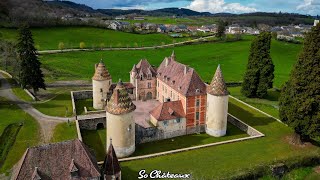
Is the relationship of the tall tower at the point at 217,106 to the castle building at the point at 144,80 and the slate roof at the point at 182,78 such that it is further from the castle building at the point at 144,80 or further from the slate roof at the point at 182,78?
the castle building at the point at 144,80

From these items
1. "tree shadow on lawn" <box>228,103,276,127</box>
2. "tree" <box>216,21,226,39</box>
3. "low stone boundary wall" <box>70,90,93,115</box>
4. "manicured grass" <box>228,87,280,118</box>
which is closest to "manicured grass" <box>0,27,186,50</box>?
"tree" <box>216,21,226,39</box>

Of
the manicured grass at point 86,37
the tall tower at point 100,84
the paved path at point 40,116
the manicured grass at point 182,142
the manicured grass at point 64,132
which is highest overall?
the manicured grass at point 86,37

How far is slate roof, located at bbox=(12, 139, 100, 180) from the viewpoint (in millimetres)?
26078

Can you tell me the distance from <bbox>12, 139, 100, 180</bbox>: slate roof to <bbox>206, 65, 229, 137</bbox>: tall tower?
19497 millimetres

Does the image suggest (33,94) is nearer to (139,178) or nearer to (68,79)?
(68,79)

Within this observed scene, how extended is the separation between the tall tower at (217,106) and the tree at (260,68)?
1826 centimetres

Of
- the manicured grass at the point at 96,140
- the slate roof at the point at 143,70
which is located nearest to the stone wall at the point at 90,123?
the manicured grass at the point at 96,140

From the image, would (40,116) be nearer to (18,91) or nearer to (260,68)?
(18,91)

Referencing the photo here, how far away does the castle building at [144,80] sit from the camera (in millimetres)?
54594

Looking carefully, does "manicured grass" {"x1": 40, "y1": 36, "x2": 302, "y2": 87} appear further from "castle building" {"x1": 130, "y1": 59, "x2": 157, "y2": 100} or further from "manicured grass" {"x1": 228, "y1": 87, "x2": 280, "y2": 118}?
"castle building" {"x1": 130, "y1": 59, "x2": 157, "y2": 100}

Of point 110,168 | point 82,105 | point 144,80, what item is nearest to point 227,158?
point 110,168

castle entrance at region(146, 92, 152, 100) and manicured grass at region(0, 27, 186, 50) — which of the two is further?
manicured grass at region(0, 27, 186, 50)

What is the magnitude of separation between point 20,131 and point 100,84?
14256mm

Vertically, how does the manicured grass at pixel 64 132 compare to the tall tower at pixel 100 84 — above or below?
below
